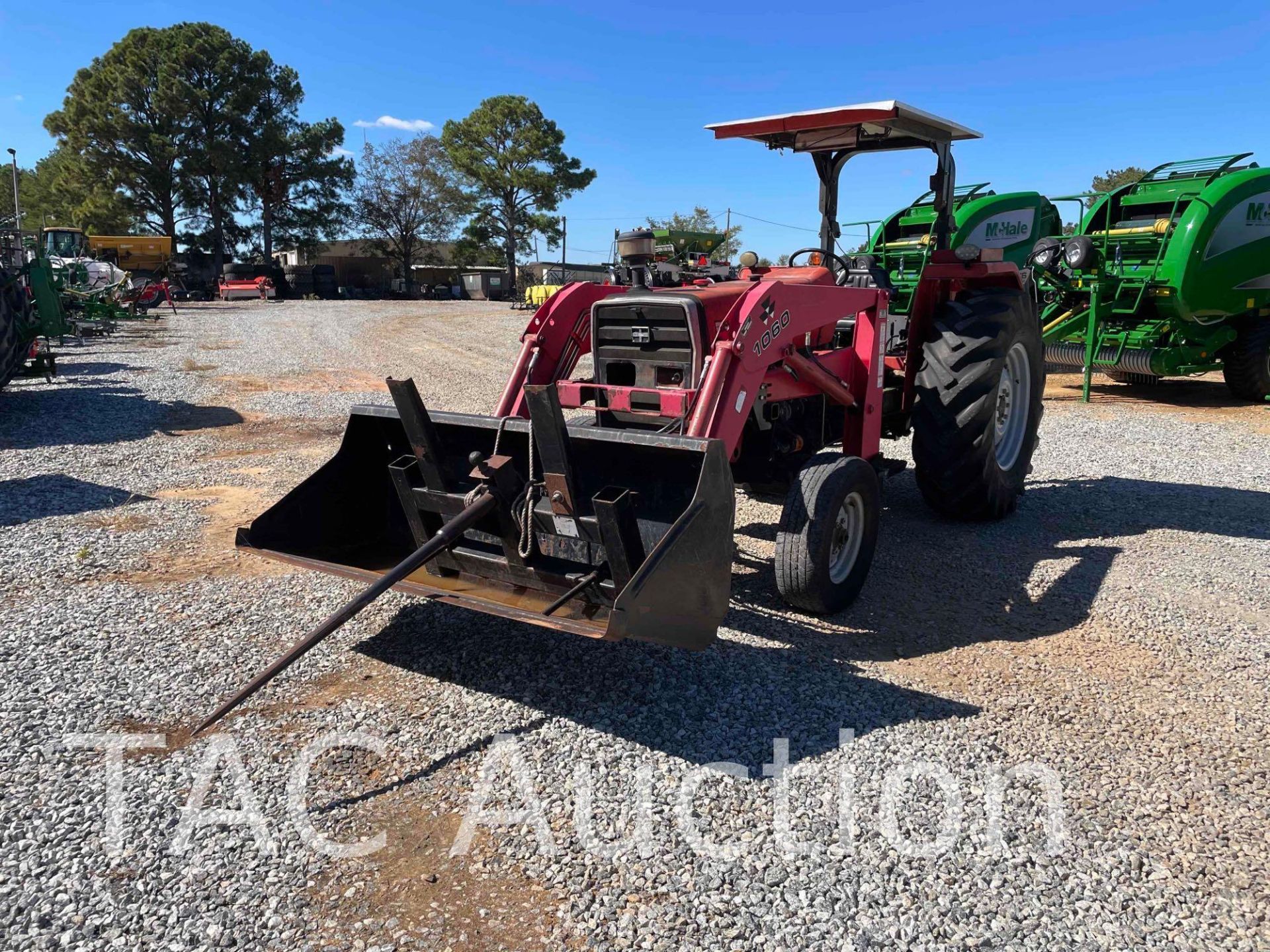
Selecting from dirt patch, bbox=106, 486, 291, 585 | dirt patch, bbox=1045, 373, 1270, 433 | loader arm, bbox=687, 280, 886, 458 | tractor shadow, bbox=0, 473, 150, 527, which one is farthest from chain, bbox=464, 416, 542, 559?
dirt patch, bbox=1045, 373, 1270, 433

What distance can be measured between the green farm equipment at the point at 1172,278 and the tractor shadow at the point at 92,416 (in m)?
10.4

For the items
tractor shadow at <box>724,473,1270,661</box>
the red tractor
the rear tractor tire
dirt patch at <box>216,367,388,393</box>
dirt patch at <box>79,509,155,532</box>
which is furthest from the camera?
dirt patch at <box>216,367,388,393</box>

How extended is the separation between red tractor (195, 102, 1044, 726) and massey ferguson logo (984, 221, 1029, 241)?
8375 mm

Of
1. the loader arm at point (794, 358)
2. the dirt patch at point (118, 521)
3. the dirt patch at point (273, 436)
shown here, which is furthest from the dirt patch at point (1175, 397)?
the dirt patch at point (118, 521)

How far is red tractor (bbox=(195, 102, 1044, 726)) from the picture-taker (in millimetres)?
3498

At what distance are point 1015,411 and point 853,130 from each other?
2380mm

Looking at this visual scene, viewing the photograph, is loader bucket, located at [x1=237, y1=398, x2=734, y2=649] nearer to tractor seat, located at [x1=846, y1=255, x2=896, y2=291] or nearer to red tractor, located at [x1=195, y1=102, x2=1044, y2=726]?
red tractor, located at [x1=195, y1=102, x2=1044, y2=726]

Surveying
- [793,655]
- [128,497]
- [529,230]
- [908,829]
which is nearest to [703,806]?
[908,829]

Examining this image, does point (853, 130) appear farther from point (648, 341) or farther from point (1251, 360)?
point (1251, 360)

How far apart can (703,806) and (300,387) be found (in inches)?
443

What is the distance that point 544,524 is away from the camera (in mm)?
3855

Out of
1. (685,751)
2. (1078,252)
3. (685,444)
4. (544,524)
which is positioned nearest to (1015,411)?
(685,444)

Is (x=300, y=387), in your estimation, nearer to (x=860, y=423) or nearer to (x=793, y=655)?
(x=860, y=423)

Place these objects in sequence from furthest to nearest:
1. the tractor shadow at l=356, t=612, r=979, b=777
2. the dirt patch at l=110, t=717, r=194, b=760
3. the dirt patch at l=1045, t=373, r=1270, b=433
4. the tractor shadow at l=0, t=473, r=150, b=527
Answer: the dirt patch at l=1045, t=373, r=1270, b=433
the tractor shadow at l=0, t=473, r=150, b=527
the tractor shadow at l=356, t=612, r=979, b=777
the dirt patch at l=110, t=717, r=194, b=760
